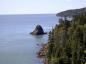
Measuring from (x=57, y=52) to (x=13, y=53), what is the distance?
22.9 metres

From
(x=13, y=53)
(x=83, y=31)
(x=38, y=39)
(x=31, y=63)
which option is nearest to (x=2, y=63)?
(x=31, y=63)

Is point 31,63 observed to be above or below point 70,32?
below

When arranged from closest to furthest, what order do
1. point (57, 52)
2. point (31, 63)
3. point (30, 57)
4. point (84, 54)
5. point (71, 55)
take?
point (84, 54) < point (71, 55) < point (57, 52) < point (31, 63) < point (30, 57)

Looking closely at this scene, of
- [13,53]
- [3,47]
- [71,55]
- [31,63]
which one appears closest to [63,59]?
[71,55]

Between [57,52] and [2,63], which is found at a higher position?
[57,52]

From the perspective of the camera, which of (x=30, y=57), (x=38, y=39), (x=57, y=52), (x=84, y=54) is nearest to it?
(x=84, y=54)

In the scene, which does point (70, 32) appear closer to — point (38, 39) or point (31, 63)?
point (31, 63)

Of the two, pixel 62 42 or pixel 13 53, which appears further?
pixel 13 53

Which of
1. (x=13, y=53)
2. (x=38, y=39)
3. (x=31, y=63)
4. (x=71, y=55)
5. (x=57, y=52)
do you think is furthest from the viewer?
(x=38, y=39)

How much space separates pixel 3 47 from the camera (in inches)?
3093

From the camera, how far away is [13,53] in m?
68.9

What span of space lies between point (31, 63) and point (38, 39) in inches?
1493

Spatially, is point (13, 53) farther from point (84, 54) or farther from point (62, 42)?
point (84, 54)

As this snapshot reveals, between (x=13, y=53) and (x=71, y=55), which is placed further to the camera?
(x=13, y=53)
